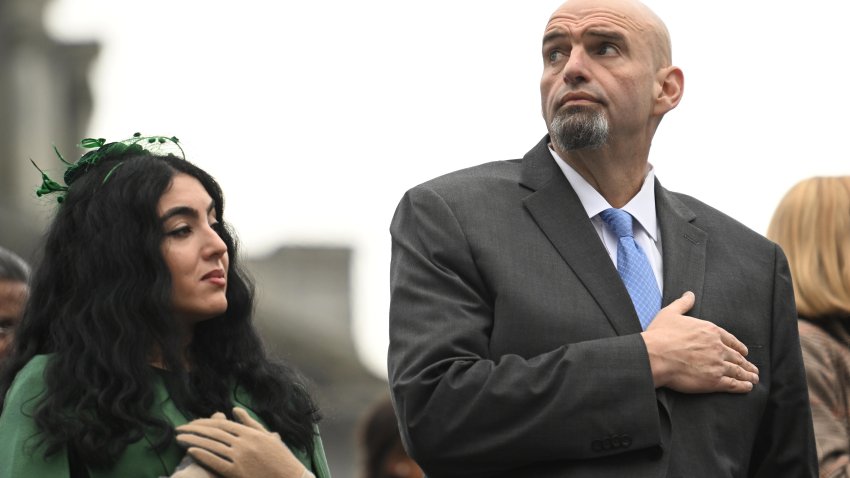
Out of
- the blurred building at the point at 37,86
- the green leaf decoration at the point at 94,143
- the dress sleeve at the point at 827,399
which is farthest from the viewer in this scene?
the blurred building at the point at 37,86

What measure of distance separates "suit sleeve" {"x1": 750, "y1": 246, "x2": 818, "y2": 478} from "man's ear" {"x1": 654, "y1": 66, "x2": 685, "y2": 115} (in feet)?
2.13

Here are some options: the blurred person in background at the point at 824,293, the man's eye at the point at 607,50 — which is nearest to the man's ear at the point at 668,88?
the man's eye at the point at 607,50

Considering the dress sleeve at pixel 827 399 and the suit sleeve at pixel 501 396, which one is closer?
the suit sleeve at pixel 501 396

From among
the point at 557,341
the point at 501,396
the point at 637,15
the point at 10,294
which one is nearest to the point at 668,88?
the point at 637,15

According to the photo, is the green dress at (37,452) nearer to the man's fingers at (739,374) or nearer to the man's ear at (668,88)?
the man's fingers at (739,374)

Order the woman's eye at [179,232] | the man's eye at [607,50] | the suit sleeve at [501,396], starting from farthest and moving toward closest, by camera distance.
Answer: the woman's eye at [179,232], the man's eye at [607,50], the suit sleeve at [501,396]

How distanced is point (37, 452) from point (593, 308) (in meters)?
1.51

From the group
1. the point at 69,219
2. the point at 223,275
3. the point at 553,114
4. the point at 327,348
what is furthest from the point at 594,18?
the point at 327,348

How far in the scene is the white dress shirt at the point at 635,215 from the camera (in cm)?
545

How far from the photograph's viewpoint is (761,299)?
5.50 metres

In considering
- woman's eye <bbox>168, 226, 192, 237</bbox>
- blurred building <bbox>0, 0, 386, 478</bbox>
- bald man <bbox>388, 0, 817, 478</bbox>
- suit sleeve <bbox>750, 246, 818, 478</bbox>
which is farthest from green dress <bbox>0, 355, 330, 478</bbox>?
blurred building <bbox>0, 0, 386, 478</bbox>

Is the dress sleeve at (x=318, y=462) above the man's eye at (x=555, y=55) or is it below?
below

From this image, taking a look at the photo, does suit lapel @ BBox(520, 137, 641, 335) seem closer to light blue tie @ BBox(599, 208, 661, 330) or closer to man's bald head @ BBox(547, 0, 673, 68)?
light blue tie @ BBox(599, 208, 661, 330)

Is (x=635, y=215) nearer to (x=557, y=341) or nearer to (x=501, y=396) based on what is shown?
(x=557, y=341)
